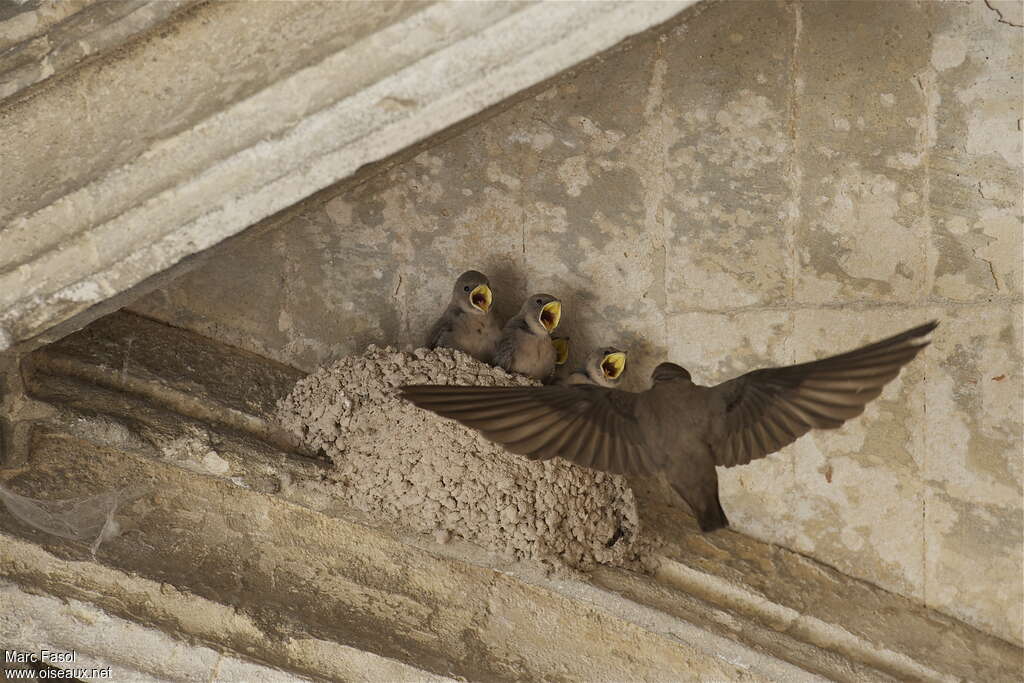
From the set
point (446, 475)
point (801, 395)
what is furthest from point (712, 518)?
point (446, 475)

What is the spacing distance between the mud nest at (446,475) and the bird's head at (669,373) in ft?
1.45

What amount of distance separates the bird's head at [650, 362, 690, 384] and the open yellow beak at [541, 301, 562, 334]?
0.45 m

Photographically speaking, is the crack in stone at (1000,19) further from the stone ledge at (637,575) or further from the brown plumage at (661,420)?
the stone ledge at (637,575)

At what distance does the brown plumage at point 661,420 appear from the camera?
3098 millimetres

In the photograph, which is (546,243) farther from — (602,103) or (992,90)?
(992,90)

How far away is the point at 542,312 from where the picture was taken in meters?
3.84

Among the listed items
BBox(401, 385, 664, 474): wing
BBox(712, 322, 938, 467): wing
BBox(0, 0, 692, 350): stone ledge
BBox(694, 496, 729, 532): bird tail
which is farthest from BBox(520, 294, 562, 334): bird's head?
BBox(0, 0, 692, 350): stone ledge

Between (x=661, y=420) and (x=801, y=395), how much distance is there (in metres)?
0.48

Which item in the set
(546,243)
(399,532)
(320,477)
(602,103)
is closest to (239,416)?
(320,477)

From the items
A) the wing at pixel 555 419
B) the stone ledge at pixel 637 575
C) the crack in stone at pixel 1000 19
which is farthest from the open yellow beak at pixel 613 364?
the crack in stone at pixel 1000 19

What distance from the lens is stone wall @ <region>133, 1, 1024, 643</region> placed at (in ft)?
11.8

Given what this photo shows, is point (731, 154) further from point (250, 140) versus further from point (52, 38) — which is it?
point (52, 38)

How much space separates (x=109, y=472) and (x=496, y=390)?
4.28 feet

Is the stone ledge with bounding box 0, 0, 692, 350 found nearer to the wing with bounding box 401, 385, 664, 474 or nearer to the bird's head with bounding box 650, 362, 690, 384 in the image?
the wing with bounding box 401, 385, 664, 474
